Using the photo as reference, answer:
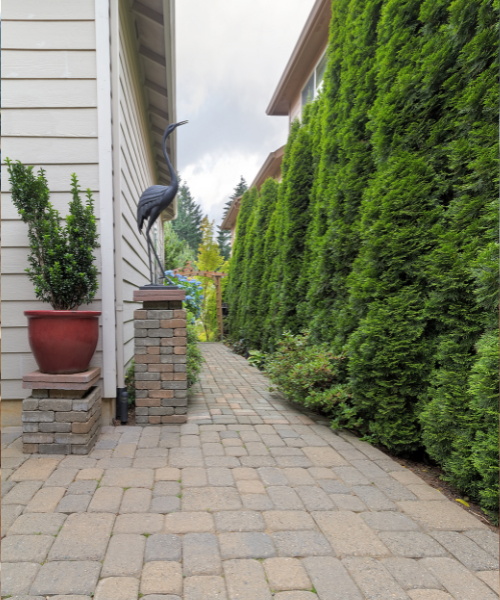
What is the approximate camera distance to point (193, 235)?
39.7 m

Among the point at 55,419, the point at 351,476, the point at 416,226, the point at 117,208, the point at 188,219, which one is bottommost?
the point at 351,476

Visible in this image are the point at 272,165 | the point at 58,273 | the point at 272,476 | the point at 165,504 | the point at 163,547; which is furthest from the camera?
the point at 272,165

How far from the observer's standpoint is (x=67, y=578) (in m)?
1.39

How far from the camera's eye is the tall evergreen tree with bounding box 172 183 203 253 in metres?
39.5

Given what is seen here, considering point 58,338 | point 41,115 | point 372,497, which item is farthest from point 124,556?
point 41,115

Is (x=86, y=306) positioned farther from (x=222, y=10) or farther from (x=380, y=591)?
(x=222, y=10)

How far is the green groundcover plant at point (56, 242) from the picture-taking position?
260cm

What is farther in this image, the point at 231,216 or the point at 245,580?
the point at 231,216

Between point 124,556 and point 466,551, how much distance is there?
134cm

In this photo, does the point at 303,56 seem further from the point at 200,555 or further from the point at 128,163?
the point at 200,555

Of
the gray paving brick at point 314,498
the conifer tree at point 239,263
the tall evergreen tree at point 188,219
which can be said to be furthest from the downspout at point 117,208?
the tall evergreen tree at point 188,219

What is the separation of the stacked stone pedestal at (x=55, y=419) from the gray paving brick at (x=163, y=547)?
1070 millimetres

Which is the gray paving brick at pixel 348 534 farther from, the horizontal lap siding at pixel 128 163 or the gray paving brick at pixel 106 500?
the horizontal lap siding at pixel 128 163

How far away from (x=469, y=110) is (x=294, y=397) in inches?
96.1
